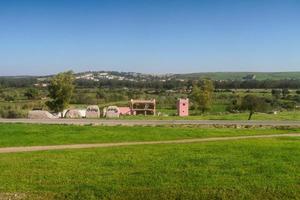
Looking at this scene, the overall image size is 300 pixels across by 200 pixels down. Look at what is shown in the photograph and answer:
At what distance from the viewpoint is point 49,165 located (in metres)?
16.4

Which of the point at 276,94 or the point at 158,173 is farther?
the point at 276,94

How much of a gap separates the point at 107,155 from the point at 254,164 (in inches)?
221

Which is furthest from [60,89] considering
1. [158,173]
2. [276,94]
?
[276,94]

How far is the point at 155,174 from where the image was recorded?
14.7 meters

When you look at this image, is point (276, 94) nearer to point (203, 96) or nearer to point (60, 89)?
point (203, 96)

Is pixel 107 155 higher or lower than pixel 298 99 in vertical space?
higher

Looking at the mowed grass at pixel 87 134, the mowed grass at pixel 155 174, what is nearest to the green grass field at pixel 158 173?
the mowed grass at pixel 155 174

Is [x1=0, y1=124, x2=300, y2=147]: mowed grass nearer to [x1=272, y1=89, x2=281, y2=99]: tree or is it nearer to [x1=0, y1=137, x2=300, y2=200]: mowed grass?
[x1=0, y1=137, x2=300, y2=200]: mowed grass

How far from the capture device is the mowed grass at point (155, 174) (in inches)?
496

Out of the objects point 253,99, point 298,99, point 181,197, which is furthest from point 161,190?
point 298,99

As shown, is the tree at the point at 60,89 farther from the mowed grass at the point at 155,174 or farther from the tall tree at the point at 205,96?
the mowed grass at the point at 155,174

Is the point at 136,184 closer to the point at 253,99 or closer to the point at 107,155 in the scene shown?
the point at 107,155

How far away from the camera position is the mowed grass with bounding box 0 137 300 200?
12602mm

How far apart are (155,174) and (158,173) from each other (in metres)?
0.22
